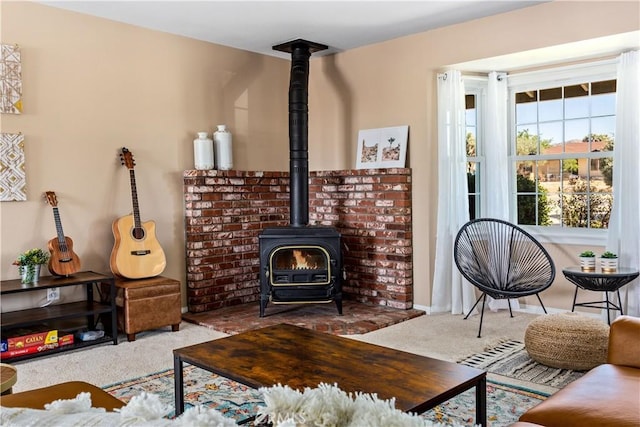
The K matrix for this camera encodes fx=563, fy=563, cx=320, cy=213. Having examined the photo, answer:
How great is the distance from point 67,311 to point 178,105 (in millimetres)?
1959

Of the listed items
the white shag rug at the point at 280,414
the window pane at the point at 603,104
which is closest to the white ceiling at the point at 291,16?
the window pane at the point at 603,104

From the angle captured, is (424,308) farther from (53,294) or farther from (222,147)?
(53,294)

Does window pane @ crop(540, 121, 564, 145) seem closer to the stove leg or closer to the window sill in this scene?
the window sill

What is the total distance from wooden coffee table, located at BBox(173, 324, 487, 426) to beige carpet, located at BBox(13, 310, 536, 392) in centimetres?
116

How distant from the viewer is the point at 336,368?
2172 mm

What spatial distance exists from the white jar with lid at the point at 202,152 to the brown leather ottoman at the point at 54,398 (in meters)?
A: 3.06

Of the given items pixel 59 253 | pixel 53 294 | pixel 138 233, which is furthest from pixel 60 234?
pixel 138 233

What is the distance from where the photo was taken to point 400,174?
4.97 metres

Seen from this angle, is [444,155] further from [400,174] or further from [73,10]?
[73,10]

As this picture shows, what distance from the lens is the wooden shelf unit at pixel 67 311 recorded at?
11.8ft

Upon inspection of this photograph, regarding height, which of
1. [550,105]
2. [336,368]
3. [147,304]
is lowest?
[147,304]

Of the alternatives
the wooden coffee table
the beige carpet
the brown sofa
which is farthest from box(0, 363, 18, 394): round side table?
the brown sofa

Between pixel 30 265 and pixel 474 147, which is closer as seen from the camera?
pixel 30 265

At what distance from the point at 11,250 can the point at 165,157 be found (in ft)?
4.63
